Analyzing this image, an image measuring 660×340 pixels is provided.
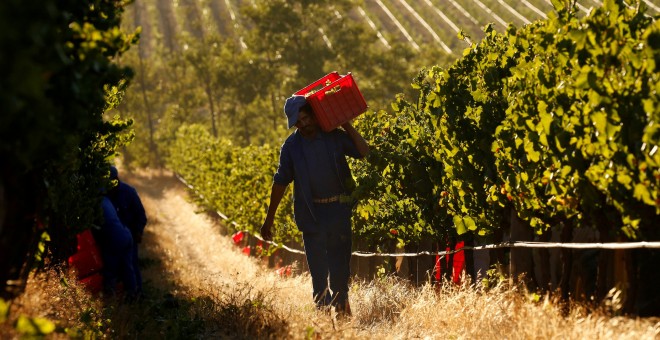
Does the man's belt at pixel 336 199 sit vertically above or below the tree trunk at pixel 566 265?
above

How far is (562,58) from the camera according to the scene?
621cm

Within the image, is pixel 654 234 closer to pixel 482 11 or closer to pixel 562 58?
pixel 562 58

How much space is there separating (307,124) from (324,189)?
61 centimetres

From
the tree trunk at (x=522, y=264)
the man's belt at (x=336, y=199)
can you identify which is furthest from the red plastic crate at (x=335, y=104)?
the tree trunk at (x=522, y=264)

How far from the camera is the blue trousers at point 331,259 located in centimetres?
766

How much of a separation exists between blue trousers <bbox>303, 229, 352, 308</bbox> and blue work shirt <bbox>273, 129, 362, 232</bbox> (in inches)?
5.1

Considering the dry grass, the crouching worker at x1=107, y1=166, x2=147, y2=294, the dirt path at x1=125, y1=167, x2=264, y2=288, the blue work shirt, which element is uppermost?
the blue work shirt

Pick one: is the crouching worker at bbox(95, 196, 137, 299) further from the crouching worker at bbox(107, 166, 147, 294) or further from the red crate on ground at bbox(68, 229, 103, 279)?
the crouching worker at bbox(107, 166, 147, 294)

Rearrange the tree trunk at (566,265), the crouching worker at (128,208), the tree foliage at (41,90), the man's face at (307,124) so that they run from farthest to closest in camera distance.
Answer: the crouching worker at (128,208) < the man's face at (307,124) < the tree trunk at (566,265) < the tree foliage at (41,90)

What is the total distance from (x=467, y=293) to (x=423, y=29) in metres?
84.5

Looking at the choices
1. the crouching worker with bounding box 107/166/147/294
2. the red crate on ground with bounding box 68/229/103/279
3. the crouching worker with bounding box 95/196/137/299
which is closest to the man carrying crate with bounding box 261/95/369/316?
the crouching worker with bounding box 95/196/137/299

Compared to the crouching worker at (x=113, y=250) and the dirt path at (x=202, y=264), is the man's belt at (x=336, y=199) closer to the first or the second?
the dirt path at (x=202, y=264)

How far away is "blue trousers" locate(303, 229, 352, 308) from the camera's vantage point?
25.1 ft

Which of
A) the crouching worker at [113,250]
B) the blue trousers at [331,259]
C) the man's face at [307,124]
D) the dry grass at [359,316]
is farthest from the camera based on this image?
the crouching worker at [113,250]
